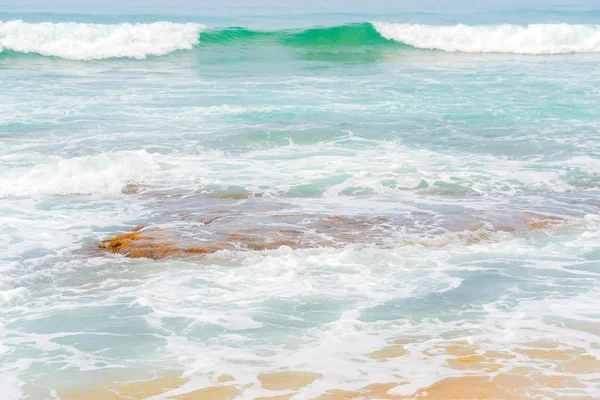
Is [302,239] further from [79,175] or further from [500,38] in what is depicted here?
[500,38]

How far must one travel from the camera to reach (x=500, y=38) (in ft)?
108

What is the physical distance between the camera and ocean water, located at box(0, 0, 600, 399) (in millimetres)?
5301

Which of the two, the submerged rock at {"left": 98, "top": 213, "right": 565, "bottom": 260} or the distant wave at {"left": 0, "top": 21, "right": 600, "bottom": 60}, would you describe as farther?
the distant wave at {"left": 0, "top": 21, "right": 600, "bottom": 60}

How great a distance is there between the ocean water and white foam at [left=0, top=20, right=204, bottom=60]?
21.9 ft

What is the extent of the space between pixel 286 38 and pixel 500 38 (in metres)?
9.45

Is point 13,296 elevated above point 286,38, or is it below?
below

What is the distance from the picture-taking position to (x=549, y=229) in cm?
856

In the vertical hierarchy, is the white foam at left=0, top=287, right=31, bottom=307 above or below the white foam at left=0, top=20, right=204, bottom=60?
below

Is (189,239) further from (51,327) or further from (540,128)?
(540,128)

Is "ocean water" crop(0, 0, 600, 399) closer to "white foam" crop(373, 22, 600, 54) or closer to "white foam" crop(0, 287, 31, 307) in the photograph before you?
"white foam" crop(0, 287, 31, 307)

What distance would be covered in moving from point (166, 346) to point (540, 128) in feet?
37.5

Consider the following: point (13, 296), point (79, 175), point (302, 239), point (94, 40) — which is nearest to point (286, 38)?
point (94, 40)

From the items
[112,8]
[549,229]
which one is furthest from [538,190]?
[112,8]

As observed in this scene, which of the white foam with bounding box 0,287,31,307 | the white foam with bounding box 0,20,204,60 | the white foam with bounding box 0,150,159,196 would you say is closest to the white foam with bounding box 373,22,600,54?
the white foam with bounding box 0,20,204,60
